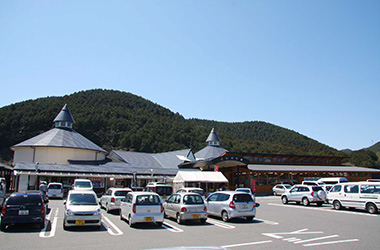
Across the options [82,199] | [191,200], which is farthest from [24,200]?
[191,200]

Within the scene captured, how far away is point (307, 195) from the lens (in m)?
23.6

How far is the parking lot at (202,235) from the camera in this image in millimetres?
9406

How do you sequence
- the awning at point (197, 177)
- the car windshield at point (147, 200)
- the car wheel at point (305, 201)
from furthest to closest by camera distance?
the awning at point (197, 177)
the car wheel at point (305, 201)
the car windshield at point (147, 200)

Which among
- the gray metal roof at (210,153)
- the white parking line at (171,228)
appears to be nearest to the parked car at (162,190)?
the white parking line at (171,228)

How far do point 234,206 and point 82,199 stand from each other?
7.12 metres

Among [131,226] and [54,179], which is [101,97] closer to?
[54,179]

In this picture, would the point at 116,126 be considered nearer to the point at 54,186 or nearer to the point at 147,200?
the point at 54,186

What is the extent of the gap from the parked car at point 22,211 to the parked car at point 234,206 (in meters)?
8.29

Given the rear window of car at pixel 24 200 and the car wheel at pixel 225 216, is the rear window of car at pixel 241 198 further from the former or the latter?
the rear window of car at pixel 24 200

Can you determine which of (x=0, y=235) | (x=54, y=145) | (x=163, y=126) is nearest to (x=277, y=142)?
(x=163, y=126)

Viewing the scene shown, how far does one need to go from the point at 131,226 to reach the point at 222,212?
4820 millimetres

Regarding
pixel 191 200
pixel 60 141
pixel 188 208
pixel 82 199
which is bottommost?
pixel 188 208

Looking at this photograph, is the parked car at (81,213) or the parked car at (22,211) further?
the parked car at (81,213)

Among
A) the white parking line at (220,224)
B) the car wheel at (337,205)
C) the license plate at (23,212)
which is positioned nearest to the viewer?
the license plate at (23,212)
